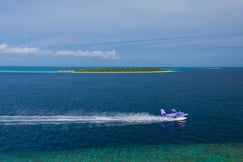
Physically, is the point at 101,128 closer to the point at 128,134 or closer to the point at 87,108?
the point at 128,134

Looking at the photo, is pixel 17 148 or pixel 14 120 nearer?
pixel 17 148

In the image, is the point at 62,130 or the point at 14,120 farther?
the point at 14,120

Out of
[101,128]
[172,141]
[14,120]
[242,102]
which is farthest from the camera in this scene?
[242,102]

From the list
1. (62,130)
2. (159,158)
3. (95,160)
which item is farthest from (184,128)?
(62,130)

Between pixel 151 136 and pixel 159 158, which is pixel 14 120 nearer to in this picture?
pixel 151 136

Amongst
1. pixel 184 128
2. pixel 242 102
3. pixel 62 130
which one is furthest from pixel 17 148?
pixel 242 102

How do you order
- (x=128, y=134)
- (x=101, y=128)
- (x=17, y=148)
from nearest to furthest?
(x=17, y=148) < (x=128, y=134) < (x=101, y=128)
